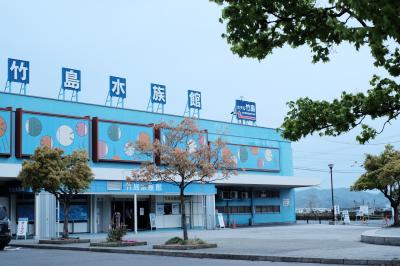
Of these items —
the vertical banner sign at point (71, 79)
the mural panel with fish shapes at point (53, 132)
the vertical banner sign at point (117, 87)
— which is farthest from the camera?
the vertical banner sign at point (117, 87)

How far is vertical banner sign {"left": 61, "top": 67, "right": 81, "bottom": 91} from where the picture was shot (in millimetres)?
35625

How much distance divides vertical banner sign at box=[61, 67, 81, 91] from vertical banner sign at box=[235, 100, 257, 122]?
16.4 m

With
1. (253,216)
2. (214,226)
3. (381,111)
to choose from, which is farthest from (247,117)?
(381,111)

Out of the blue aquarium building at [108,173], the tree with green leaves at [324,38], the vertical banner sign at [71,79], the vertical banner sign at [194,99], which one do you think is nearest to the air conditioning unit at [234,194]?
the blue aquarium building at [108,173]

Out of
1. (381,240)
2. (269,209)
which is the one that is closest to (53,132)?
(381,240)

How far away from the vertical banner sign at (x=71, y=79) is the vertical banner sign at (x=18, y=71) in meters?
2.40

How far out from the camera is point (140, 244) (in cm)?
2267

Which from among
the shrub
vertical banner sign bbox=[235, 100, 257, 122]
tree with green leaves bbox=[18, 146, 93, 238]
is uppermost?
vertical banner sign bbox=[235, 100, 257, 122]

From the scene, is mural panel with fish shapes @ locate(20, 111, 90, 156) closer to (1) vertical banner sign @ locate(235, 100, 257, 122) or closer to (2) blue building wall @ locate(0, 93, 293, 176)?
(2) blue building wall @ locate(0, 93, 293, 176)

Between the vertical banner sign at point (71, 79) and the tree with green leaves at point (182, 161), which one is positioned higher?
the vertical banner sign at point (71, 79)

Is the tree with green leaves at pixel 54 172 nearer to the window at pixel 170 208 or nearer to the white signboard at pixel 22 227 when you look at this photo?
the white signboard at pixel 22 227

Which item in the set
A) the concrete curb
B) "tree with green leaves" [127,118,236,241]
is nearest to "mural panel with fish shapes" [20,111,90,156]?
"tree with green leaves" [127,118,236,241]

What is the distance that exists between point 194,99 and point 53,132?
13.5 m

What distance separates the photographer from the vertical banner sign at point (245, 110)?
158ft
